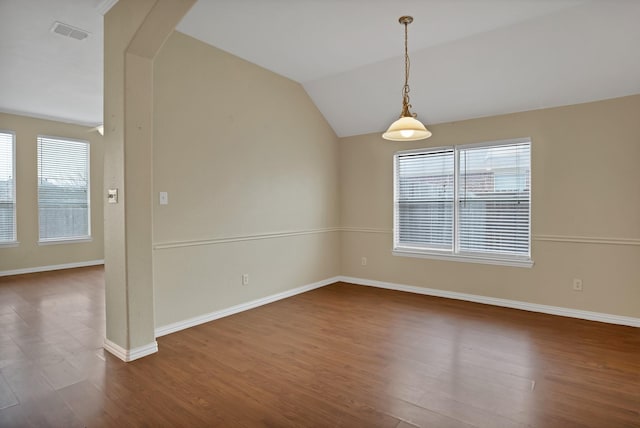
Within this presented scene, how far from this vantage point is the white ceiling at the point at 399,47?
3111 millimetres

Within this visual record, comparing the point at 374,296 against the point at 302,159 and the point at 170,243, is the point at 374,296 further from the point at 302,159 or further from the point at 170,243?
the point at 170,243

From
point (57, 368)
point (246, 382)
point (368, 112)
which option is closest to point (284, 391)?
point (246, 382)

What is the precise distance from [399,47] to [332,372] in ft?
11.1

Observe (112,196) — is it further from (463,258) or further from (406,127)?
(463,258)

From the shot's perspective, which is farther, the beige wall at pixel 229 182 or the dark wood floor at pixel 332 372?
the beige wall at pixel 229 182

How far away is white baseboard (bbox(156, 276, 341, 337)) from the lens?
354 centimetres

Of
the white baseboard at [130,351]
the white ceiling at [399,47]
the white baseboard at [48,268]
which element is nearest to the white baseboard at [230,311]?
the white baseboard at [130,351]

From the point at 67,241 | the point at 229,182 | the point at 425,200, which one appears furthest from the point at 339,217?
the point at 67,241

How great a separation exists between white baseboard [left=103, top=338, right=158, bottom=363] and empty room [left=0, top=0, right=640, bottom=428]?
18mm

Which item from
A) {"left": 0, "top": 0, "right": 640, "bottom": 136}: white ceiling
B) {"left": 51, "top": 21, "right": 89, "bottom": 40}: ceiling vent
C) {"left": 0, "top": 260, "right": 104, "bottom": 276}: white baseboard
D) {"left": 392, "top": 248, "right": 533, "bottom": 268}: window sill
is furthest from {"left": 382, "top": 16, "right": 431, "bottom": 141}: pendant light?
{"left": 0, "top": 260, "right": 104, "bottom": 276}: white baseboard

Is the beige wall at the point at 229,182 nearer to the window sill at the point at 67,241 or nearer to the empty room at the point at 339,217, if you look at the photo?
the empty room at the point at 339,217

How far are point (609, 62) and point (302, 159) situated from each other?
3634 mm

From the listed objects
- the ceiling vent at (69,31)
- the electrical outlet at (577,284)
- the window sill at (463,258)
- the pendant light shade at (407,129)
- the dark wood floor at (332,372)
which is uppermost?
the ceiling vent at (69,31)

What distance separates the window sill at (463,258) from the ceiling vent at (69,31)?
15.2 ft
